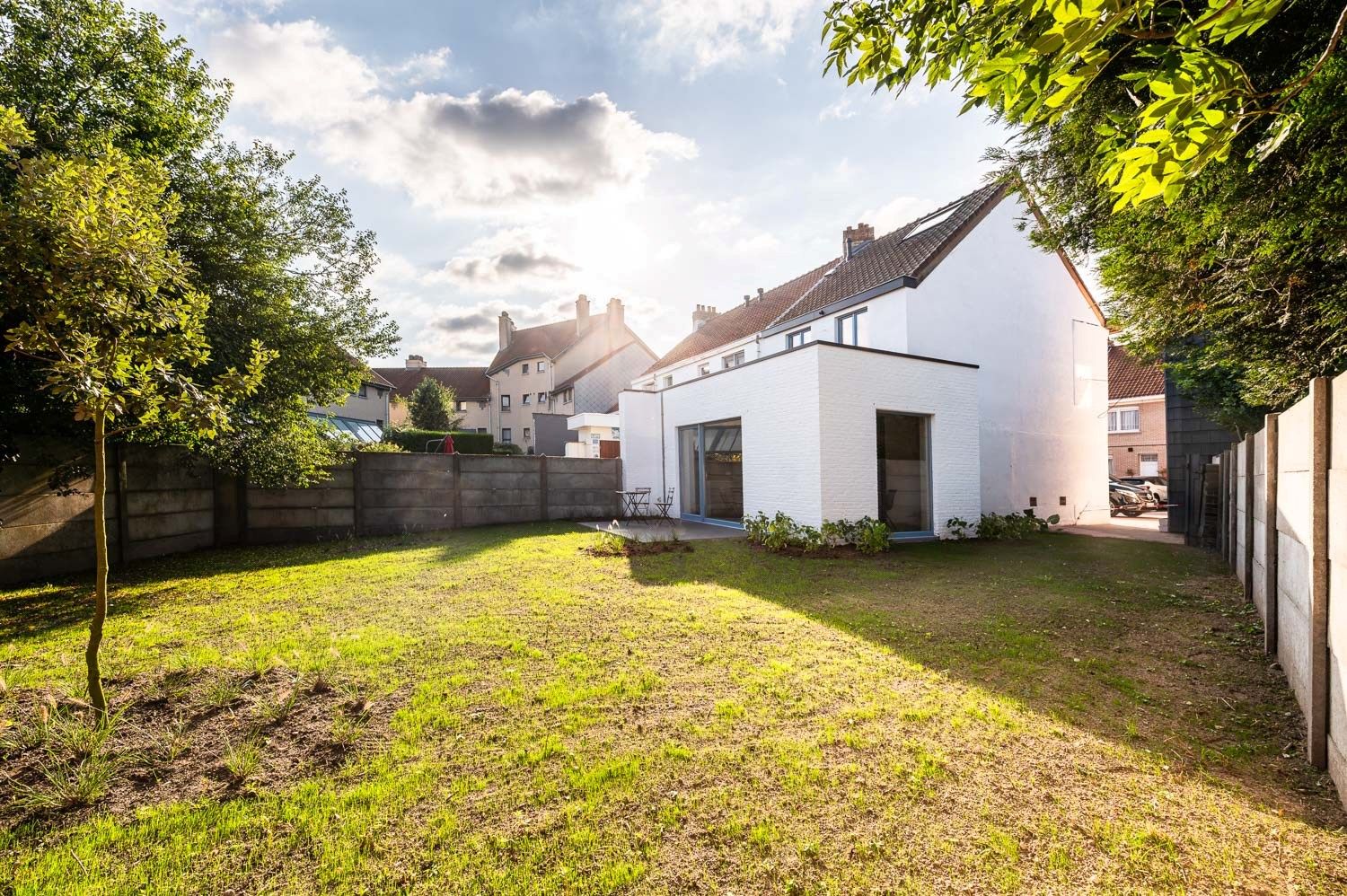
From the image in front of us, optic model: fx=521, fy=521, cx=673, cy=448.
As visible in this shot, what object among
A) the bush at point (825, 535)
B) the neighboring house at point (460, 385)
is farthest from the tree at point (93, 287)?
the neighboring house at point (460, 385)

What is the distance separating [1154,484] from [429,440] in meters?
30.7

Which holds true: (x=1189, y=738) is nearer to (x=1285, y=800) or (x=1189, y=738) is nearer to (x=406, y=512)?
(x=1285, y=800)

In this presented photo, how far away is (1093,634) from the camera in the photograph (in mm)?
5008

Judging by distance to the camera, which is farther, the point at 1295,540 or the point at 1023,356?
the point at 1023,356

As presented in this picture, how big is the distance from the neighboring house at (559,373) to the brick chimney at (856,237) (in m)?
17.4

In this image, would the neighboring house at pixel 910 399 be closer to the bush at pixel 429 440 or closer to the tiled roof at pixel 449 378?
the bush at pixel 429 440

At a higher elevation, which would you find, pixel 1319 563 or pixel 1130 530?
pixel 1319 563

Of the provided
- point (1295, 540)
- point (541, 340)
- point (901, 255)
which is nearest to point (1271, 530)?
point (1295, 540)

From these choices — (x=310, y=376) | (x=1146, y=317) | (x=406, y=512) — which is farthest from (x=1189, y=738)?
(x=406, y=512)

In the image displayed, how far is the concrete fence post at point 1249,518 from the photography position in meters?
4.98

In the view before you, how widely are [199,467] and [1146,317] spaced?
547 inches

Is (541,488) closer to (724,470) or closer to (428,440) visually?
(724,470)

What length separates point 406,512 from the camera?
1178 centimetres

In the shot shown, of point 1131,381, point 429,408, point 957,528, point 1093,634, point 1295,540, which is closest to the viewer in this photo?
point 1295,540
